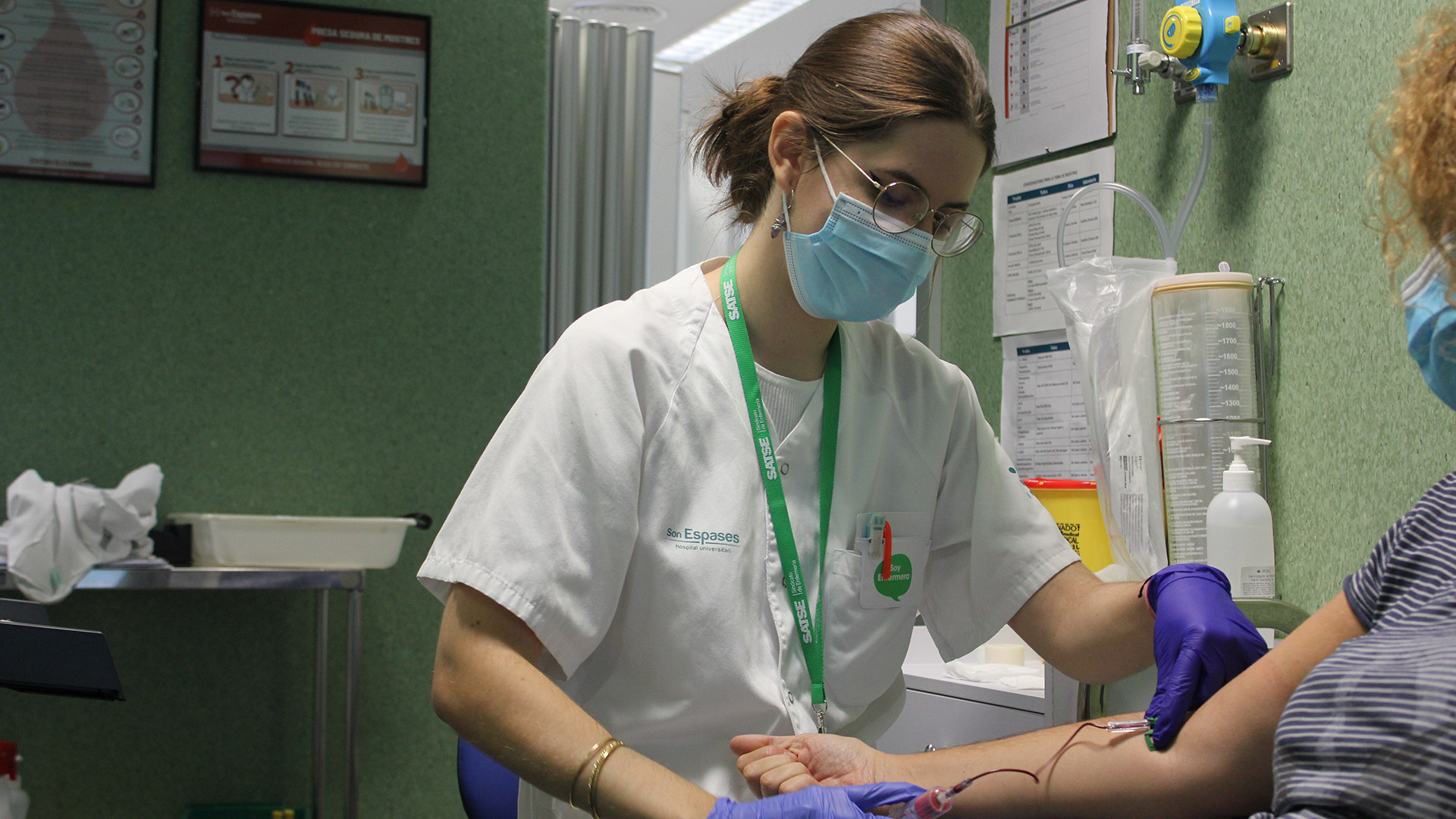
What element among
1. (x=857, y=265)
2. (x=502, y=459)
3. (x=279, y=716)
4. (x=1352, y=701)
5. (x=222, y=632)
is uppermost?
(x=857, y=265)

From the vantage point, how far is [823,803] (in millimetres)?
893

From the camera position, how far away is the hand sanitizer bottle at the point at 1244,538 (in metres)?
1.43

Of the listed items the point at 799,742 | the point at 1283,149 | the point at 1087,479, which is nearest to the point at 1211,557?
the point at 1087,479

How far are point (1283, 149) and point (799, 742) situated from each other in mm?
1091

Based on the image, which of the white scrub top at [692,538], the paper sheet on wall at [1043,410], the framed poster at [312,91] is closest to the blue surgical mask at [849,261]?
the white scrub top at [692,538]

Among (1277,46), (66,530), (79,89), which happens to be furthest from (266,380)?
(1277,46)

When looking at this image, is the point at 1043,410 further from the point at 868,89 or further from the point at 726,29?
the point at 726,29

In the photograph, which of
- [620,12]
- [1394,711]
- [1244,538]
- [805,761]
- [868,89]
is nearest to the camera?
[1394,711]

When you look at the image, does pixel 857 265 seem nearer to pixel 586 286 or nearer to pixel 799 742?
pixel 799 742

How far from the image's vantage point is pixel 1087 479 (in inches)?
74.9

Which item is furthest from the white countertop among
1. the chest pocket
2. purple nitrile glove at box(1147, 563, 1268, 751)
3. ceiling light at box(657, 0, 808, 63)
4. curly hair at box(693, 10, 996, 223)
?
ceiling light at box(657, 0, 808, 63)

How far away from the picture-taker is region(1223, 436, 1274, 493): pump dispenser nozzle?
56.8 inches

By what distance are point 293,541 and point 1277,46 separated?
1.95m

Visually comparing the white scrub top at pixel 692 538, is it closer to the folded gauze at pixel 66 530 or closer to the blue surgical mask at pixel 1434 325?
the blue surgical mask at pixel 1434 325
